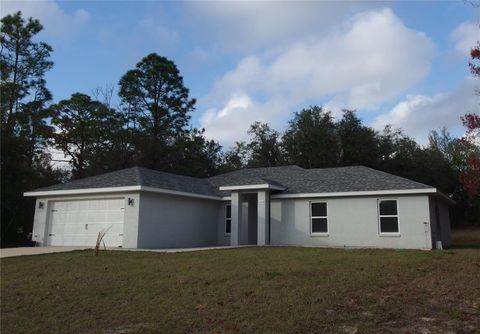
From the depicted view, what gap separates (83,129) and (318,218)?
24661 mm

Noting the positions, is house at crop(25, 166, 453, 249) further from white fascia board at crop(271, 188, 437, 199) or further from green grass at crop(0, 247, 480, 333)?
green grass at crop(0, 247, 480, 333)

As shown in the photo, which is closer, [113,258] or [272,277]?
[272,277]

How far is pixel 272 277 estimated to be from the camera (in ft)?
30.1

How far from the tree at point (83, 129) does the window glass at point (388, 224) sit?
25.5 meters

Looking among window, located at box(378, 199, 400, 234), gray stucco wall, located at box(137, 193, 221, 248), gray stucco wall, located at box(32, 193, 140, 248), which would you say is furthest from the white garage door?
window, located at box(378, 199, 400, 234)

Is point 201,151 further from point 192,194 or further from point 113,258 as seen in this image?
point 113,258

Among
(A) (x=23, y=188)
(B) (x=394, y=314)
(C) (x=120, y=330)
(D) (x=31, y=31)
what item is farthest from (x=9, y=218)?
(B) (x=394, y=314)

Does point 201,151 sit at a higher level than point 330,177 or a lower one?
higher

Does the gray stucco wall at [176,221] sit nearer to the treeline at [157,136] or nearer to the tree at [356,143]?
the treeline at [157,136]

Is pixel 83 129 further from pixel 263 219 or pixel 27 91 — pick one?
pixel 263 219

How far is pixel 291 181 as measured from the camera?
74.5 feet

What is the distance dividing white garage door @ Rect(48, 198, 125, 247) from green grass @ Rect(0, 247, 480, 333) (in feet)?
24.3

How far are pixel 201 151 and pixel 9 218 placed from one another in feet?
61.3

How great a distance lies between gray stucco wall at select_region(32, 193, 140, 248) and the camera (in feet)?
60.1
